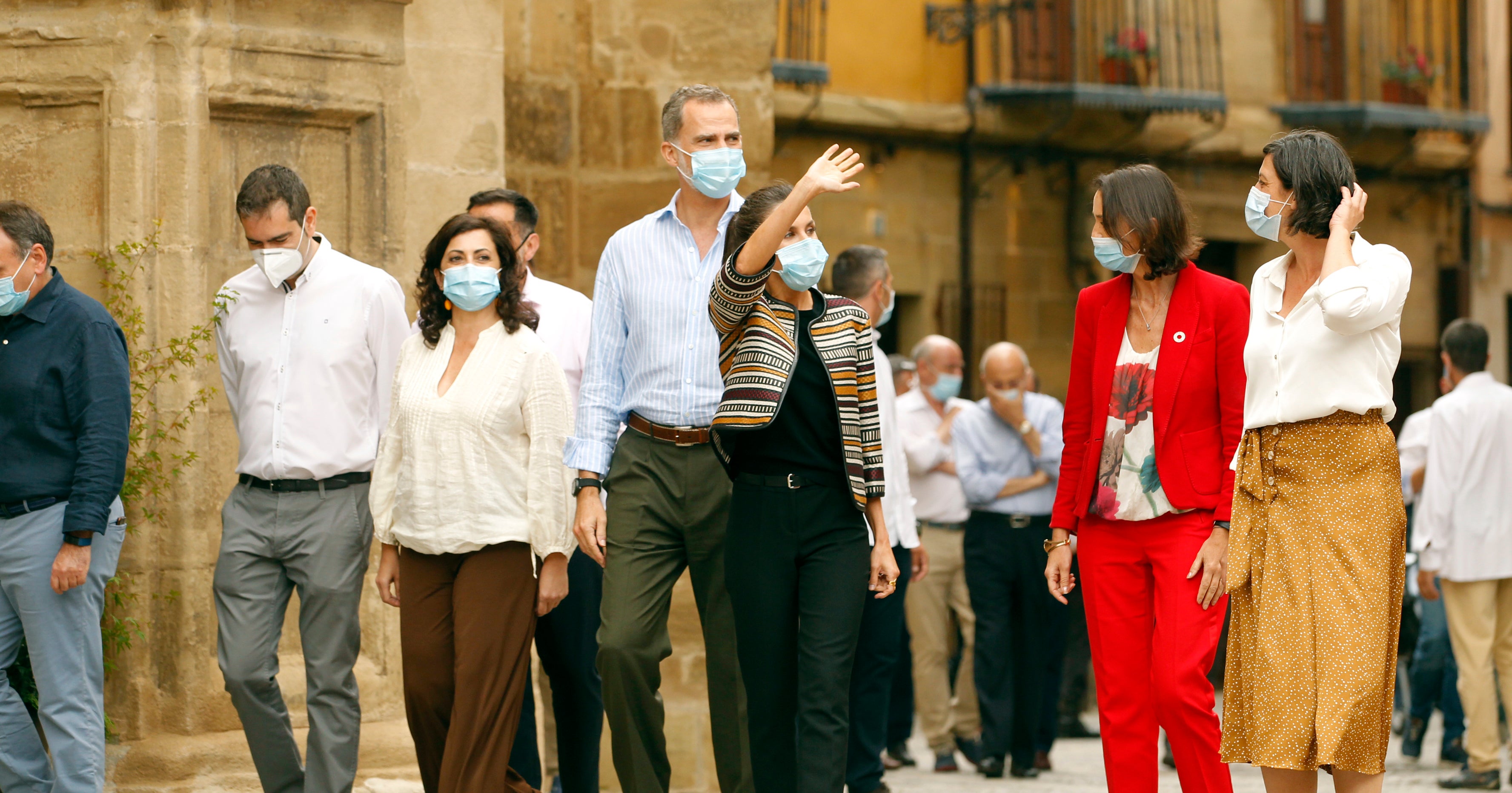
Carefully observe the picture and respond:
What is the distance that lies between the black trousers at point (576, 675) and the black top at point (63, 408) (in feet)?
4.81

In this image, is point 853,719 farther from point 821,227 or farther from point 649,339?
point 821,227

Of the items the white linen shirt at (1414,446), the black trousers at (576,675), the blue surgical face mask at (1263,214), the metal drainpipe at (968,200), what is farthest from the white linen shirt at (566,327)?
the metal drainpipe at (968,200)

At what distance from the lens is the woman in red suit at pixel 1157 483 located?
198 inches

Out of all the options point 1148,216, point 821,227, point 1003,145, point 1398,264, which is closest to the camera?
point 1398,264

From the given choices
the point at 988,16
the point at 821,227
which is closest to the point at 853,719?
the point at 821,227

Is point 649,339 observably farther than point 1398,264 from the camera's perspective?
Yes

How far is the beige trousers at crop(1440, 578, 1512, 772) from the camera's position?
8625 millimetres

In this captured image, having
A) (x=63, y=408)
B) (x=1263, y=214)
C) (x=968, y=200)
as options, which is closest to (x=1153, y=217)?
(x=1263, y=214)

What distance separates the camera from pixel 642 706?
531cm

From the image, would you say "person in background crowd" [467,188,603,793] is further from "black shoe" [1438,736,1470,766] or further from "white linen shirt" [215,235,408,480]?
"black shoe" [1438,736,1470,766]

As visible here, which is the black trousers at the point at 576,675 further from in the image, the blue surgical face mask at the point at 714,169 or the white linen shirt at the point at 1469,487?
the white linen shirt at the point at 1469,487

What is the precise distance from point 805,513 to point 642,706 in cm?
83

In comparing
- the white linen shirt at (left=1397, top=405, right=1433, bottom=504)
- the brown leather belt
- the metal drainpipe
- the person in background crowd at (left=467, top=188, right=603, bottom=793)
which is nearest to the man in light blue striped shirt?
the brown leather belt

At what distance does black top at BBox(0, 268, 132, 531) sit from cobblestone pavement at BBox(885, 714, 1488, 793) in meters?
4.20
